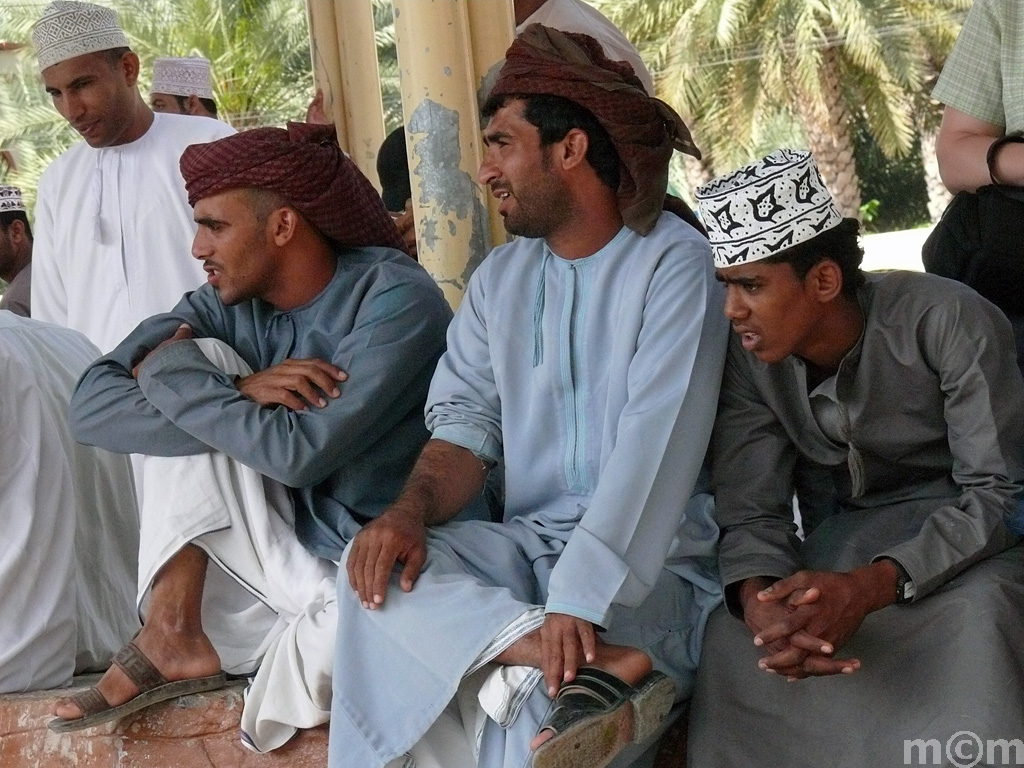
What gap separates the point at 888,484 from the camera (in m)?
2.99

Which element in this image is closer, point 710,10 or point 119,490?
point 119,490

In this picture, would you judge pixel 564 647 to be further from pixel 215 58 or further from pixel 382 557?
pixel 215 58

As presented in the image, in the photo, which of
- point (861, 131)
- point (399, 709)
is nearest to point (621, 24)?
point (861, 131)

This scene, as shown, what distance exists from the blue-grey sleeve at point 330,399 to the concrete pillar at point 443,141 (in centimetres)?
99

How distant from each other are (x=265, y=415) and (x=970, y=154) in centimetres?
177

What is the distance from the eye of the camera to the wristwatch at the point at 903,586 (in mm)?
2641

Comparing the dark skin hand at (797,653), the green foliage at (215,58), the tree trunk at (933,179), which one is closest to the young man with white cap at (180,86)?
the dark skin hand at (797,653)

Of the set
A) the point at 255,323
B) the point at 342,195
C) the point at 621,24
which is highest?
the point at 342,195

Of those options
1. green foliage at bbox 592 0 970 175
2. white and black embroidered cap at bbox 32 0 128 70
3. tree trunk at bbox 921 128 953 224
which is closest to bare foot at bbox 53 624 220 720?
white and black embroidered cap at bbox 32 0 128 70

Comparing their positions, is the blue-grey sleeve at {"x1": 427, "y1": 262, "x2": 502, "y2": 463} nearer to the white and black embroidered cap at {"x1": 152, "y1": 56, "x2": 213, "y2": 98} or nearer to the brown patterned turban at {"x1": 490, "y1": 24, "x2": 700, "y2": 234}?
the brown patterned turban at {"x1": 490, "y1": 24, "x2": 700, "y2": 234}

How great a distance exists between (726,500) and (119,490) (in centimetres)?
203

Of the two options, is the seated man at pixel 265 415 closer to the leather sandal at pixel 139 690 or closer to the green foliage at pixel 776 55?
the leather sandal at pixel 139 690

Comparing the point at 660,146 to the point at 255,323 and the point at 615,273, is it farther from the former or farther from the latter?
the point at 255,323

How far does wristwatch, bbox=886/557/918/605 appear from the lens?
2.64 metres
